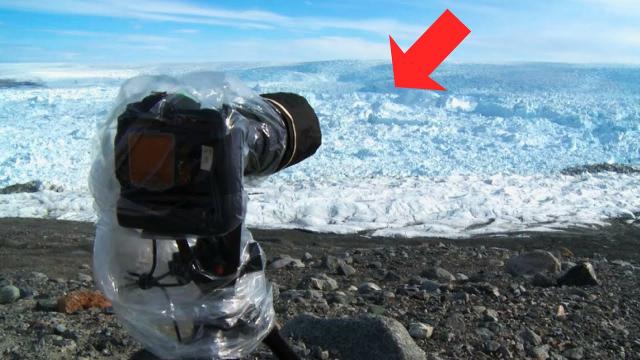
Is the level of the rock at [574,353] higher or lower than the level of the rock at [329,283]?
higher

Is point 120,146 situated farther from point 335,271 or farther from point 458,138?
point 458,138

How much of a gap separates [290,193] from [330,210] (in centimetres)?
117

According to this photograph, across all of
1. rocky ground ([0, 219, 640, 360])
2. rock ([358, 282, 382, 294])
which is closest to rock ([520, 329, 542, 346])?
rocky ground ([0, 219, 640, 360])

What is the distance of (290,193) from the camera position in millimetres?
9680

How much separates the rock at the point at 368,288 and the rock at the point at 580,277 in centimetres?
122

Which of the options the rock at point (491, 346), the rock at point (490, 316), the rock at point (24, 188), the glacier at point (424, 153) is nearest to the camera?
the rock at point (491, 346)

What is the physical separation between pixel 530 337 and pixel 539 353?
20 cm

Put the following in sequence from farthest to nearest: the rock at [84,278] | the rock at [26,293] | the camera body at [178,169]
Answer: the rock at [84,278]
the rock at [26,293]
the camera body at [178,169]

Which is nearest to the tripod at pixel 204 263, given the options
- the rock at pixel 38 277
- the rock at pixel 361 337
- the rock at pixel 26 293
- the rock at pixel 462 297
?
the rock at pixel 361 337

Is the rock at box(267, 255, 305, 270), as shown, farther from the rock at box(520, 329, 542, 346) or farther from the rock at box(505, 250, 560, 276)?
the rock at box(520, 329, 542, 346)

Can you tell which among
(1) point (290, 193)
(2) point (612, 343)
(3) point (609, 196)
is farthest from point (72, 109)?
(2) point (612, 343)

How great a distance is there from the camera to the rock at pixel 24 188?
9.66 meters

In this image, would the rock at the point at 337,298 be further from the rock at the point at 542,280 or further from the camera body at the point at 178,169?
the camera body at the point at 178,169

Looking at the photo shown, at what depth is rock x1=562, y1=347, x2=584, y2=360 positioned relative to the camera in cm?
286
